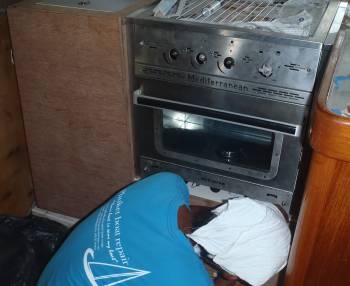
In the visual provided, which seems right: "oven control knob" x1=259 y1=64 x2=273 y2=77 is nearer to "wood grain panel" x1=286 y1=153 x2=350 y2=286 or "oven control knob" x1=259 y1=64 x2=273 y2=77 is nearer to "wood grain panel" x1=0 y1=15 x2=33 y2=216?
"wood grain panel" x1=286 y1=153 x2=350 y2=286

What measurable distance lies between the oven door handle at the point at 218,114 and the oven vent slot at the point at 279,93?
7 cm

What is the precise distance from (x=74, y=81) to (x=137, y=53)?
230 millimetres

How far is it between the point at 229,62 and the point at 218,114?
15cm

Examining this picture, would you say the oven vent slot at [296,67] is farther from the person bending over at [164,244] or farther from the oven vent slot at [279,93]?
the person bending over at [164,244]

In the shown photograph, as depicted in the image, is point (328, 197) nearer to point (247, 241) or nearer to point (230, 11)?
point (247, 241)

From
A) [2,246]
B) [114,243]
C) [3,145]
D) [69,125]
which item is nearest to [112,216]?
[114,243]

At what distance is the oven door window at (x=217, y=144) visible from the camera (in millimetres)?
1161

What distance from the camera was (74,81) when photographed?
1.24m

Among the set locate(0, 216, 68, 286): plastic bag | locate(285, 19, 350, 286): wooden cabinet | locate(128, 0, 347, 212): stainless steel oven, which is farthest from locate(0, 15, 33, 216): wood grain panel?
locate(285, 19, 350, 286): wooden cabinet

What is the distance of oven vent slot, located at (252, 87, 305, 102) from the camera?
1.01m

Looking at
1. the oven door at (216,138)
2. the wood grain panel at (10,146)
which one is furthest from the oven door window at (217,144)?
the wood grain panel at (10,146)

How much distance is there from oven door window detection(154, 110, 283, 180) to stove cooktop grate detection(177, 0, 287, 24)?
A: 11.1 inches

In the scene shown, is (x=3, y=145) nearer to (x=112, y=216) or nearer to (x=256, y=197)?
(x=112, y=216)

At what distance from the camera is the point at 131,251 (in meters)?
0.80
